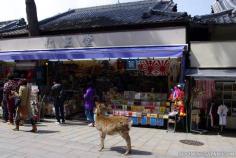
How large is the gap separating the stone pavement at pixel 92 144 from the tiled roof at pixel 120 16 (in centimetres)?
508

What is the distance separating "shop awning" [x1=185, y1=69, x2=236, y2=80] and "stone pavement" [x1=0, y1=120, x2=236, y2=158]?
7.05 ft

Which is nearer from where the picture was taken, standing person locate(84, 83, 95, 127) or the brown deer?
the brown deer

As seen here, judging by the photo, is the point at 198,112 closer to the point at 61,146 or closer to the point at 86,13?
the point at 61,146

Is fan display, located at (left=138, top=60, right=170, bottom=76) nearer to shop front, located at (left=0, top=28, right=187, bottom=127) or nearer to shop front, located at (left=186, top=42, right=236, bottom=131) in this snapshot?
shop front, located at (left=0, top=28, right=187, bottom=127)

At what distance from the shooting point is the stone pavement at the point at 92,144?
29.4ft

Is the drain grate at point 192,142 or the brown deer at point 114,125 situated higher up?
the brown deer at point 114,125

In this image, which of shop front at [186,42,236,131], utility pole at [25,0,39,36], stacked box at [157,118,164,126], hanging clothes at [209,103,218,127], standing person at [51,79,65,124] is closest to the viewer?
shop front at [186,42,236,131]

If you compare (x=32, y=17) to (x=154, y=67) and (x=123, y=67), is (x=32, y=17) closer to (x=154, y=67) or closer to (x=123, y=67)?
(x=123, y=67)

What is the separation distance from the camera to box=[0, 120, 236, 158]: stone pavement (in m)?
8.96

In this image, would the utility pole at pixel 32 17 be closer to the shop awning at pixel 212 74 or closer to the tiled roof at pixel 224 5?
the shop awning at pixel 212 74

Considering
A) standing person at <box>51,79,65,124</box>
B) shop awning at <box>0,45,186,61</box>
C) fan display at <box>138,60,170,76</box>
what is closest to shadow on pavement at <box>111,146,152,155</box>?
shop awning at <box>0,45,186,61</box>

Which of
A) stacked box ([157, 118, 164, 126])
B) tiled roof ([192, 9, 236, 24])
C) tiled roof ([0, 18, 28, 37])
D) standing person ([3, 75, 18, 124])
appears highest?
tiled roof ([0, 18, 28, 37])

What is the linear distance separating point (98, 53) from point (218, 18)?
17.5 ft

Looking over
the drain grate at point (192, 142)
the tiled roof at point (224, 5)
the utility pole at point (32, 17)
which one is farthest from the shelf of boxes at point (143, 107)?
the tiled roof at point (224, 5)
